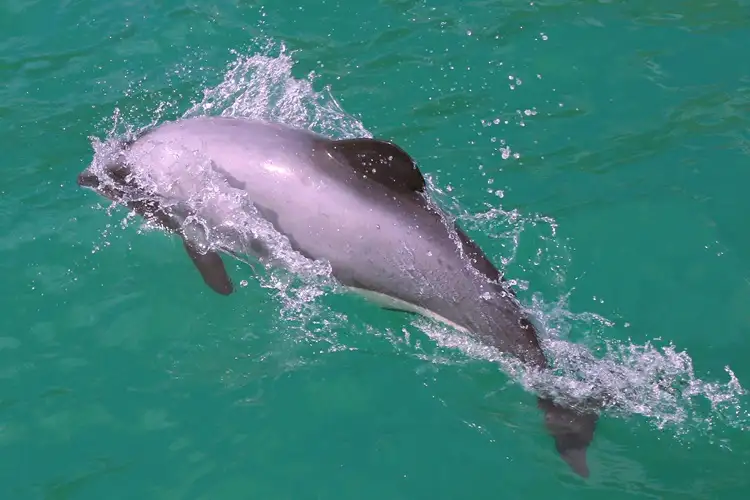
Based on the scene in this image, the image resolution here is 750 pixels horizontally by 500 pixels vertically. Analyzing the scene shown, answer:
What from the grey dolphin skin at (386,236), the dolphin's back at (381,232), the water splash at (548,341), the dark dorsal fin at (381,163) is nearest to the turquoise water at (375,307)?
the water splash at (548,341)

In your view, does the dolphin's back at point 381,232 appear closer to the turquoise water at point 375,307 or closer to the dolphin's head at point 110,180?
the turquoise water at point 375,307

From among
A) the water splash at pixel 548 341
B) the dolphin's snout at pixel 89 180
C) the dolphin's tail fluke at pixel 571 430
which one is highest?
the dolphin's snout at pixel 89 180

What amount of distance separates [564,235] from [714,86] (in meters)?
3.45

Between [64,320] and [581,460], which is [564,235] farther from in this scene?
[64,320]

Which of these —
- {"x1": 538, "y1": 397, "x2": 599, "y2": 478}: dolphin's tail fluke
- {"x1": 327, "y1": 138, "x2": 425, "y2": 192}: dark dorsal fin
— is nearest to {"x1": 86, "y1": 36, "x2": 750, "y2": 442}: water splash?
{"x1": 538, "y1": 397, "x2": 599, "y2": 478}: dolphin's tail fluke

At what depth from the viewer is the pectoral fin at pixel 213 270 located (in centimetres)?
773

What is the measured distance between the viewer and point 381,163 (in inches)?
278

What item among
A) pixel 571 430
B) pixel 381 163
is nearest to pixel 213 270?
pixel 381 163

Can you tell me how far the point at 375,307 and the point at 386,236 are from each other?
2.74 feet

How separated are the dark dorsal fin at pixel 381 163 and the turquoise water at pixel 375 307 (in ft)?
3.94

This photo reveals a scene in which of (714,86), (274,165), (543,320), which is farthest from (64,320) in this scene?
(714,86)

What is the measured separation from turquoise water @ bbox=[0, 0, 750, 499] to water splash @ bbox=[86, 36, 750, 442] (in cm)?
3

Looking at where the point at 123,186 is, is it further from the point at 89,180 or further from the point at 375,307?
the point at 375,307

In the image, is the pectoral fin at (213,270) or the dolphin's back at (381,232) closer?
the dolphin's back at (381,232)
